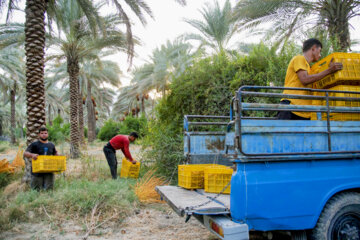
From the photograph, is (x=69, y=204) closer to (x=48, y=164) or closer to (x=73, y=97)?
(x=48, y=164)

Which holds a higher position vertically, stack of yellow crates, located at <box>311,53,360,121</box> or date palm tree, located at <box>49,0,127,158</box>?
date palm tree, located at <box>49,0,127,158</box>

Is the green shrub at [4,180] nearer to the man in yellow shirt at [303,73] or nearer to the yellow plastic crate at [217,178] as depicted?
the yellow plastic crate at [217,178]

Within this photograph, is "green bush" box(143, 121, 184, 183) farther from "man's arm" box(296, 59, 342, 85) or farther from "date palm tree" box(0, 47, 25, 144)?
"date palm tree" box(0, 47, 25, 144)

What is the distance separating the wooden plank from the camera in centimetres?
317

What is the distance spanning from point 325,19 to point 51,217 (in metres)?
12.0

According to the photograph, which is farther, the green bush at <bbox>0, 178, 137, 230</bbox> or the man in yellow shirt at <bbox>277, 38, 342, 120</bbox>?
the green bush at <bbox>0, 178, 137, 230</bbox>

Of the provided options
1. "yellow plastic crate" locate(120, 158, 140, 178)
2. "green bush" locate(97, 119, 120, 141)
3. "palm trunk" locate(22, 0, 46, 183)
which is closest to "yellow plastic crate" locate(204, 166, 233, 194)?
"yellow plastic crate" locate(120, 158, 140, 178)

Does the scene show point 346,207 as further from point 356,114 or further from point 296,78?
point 296,78

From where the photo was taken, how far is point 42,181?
22.9ft

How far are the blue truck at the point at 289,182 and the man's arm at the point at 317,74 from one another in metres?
0.53

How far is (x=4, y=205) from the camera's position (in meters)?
6.07

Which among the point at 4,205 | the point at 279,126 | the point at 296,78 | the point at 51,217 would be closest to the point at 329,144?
the point at 279,126

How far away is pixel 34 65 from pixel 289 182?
28.8 feet

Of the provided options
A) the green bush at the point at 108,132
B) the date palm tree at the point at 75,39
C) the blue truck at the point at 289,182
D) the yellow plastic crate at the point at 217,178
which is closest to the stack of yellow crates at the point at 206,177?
the yellow plastic crate at the point at 217,178
